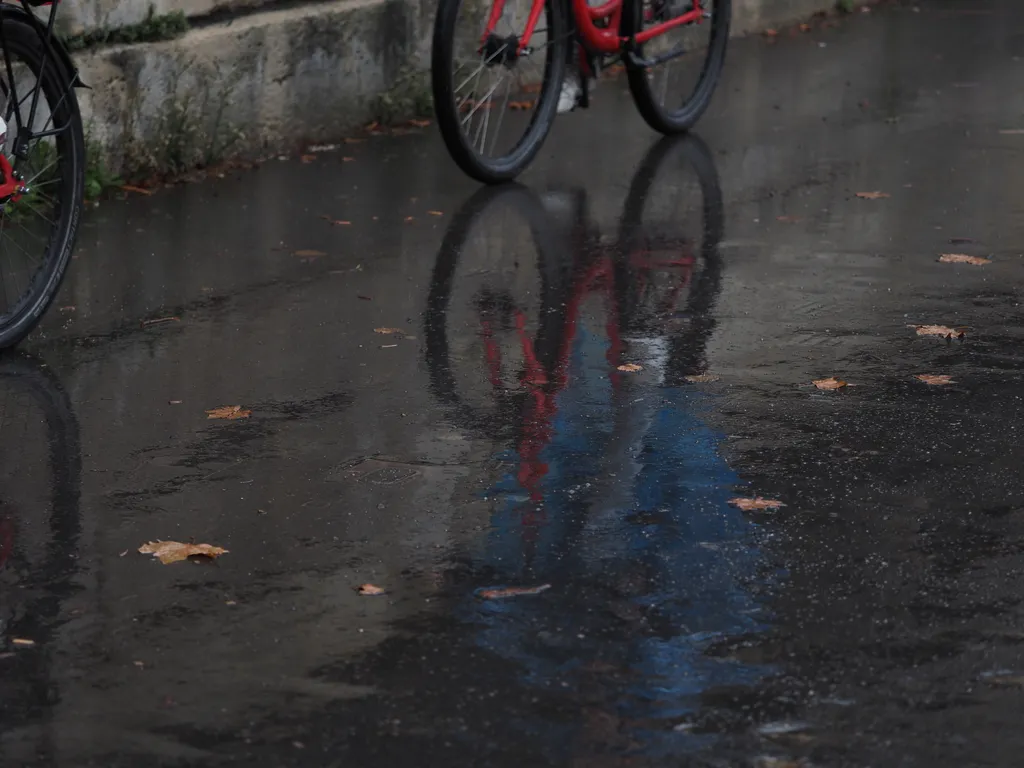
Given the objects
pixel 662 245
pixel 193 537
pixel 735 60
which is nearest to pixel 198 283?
pixel 662 245

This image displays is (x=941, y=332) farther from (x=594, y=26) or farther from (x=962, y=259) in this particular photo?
(x=594, y=26)

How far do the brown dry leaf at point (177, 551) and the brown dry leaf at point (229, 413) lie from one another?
3.38 feet

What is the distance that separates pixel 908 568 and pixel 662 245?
359 cm

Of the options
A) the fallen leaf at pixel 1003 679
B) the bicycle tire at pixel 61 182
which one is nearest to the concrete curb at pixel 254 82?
the bicycle tire at pixel 61 182

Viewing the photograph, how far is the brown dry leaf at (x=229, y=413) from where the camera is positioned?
5.55m

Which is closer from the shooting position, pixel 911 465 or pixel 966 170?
pixel 911 465

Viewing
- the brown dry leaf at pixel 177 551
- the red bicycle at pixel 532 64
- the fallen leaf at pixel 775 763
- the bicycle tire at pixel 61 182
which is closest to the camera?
the fallen leaf at pixel 775 763

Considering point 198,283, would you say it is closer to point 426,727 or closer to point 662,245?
point 662,245

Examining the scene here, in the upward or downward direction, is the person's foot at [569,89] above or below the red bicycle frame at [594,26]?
below

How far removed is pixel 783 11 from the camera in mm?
A: 13977

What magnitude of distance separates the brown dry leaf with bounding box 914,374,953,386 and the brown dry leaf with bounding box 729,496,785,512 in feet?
4.03

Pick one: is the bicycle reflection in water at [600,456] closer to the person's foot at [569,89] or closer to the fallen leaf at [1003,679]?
the fallen leaf at [1003,679]

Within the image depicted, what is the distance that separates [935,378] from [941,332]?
554 mm

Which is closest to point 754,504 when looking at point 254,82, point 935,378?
point 935,378
